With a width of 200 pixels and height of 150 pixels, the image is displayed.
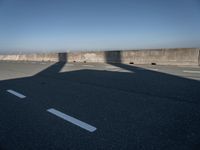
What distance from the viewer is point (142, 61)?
1567 centimetres

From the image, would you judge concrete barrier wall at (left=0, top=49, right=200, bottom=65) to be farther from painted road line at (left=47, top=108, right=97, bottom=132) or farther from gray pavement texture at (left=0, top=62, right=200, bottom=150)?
painted road line at (left=47, top=108, right=97, bottom=132)

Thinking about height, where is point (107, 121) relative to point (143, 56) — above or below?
below

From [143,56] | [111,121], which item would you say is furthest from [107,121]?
[143,56]

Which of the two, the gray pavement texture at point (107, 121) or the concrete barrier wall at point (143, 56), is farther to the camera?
the concrete barrier wall at point (143, 56)

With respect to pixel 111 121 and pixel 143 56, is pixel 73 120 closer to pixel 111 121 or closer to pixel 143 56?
pixel 111 121

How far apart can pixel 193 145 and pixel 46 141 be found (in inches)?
88.9

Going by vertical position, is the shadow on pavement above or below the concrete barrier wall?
below

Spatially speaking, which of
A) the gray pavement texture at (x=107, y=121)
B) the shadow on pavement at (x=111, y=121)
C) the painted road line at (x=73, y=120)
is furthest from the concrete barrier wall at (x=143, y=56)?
the painted road line at (x=73, y=120)

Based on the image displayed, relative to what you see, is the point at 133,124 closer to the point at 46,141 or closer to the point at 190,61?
the point at 46,141

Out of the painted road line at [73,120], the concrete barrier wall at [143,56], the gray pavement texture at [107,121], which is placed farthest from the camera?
the concrete barrier wall at [143,56]

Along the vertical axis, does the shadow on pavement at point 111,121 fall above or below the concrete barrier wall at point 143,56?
below

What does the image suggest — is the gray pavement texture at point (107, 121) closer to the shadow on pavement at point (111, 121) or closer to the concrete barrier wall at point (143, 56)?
the shadow on pavement at point (111, 121)

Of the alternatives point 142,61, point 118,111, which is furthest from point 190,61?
point 118,111

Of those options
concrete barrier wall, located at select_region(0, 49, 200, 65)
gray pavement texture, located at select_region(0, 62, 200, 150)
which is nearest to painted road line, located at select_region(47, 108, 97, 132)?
gray pavement texture, located at select_region(0, 62, 200, 150)
